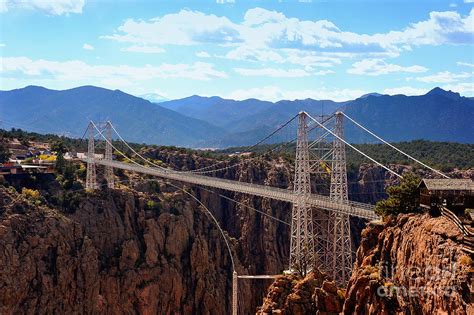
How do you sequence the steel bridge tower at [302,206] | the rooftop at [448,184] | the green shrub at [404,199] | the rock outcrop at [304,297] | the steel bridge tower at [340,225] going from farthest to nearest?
the steel bridge tower at [340,225] < the steel bridge tower at [302,206] < the rock outcrop at [304,297] < the green shrub at [404,199] < the rooftop at [448,184]

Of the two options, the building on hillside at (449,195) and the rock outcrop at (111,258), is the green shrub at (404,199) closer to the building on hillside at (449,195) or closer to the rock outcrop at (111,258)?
the building on hillside at (449,195)

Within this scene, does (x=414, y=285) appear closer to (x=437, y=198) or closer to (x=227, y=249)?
(x=437, y=198)

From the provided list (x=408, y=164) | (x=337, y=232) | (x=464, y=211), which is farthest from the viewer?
(x=408, y=164)

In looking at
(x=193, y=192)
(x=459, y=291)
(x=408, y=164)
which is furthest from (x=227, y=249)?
(x=459, y=291)

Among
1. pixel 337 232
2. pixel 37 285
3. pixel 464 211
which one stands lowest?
pixel 37 285

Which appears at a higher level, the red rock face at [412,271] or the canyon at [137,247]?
the red rock face at [412,271]

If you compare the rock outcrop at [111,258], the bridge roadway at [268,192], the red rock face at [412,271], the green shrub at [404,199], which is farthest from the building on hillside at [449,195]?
the rock outcrop at [111,258]
